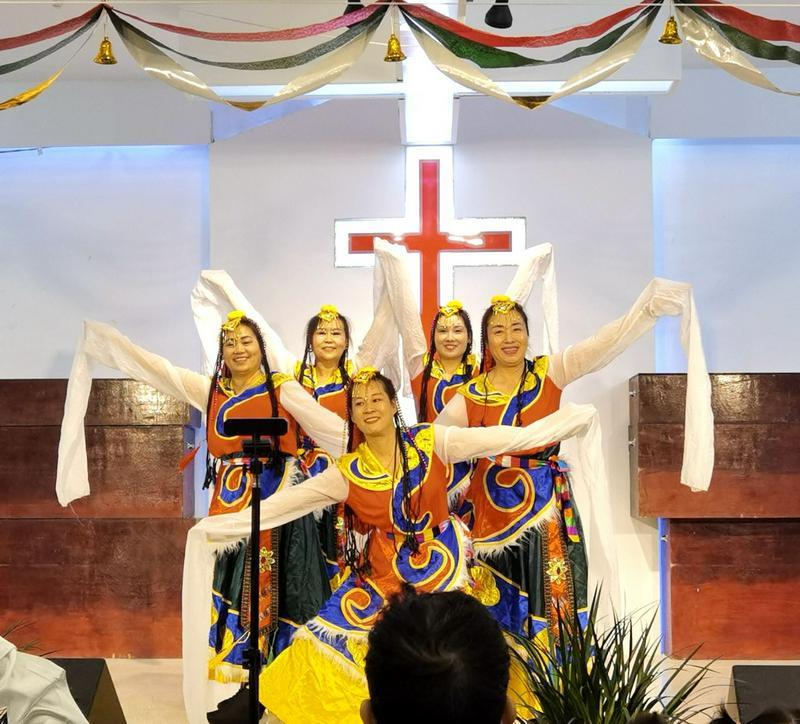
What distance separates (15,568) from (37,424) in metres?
0.66

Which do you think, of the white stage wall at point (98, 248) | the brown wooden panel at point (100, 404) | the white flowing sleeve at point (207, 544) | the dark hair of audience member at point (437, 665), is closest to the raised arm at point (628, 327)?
the white flowing sleeve at point (207, 544)

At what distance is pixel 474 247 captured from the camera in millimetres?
5867

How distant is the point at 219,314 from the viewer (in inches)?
207

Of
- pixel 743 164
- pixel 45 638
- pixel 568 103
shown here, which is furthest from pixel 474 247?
pixel 45 638

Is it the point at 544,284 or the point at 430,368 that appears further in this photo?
the point at 544,284

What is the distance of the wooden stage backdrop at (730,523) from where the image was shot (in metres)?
5.54

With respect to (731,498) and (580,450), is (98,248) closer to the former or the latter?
(580,450)

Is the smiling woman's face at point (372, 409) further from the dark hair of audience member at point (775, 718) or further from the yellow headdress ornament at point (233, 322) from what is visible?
the dark hair of audience member at point (775, 718)

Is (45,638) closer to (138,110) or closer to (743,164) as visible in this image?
(138,110)

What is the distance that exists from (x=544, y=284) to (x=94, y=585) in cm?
245

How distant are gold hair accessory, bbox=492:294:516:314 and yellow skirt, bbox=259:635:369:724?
4.40 ft

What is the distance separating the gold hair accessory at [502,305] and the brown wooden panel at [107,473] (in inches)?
76.5

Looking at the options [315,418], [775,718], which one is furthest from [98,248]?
[775,718]

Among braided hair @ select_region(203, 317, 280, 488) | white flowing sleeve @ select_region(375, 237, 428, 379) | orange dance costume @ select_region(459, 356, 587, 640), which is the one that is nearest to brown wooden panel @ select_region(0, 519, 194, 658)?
braided hair @ select_region(203, 317, 280, 488)
